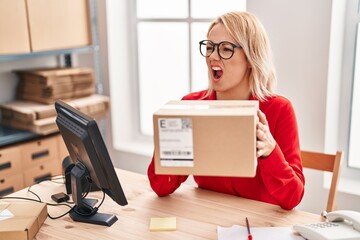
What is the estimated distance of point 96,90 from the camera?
3191mm

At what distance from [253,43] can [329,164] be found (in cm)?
65

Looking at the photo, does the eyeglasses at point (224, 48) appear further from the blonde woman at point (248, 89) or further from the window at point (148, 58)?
the window at point (148, 58)

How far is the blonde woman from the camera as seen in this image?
1.61 meters

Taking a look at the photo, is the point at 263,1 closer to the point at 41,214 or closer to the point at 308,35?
the point at 308,35

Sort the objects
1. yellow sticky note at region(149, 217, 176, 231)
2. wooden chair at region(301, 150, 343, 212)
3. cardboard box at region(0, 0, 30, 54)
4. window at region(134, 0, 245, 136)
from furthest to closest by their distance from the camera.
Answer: window at region(134, 0, 245, 136)
cardboard box at region(0, 0, 30, 54)
wooden chair at region(301, 150, 343, 212)
yellow sticky note at region(149, 217, 176, 231)

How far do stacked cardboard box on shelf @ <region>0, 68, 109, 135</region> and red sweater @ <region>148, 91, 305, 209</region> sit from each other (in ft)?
3.81

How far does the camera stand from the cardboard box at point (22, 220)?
1.36 meters

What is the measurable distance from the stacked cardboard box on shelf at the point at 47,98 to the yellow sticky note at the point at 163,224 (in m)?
1.33

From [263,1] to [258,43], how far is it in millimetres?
704

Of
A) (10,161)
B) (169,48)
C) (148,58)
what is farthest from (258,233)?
(148,58)

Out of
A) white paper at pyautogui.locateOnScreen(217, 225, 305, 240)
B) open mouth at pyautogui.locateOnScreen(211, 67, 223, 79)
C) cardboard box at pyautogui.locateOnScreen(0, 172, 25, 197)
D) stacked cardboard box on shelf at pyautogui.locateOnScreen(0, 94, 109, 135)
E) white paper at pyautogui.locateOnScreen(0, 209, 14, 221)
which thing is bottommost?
cardboard box at pyautogui.locateOnScreen(0, 172, 25, 197)

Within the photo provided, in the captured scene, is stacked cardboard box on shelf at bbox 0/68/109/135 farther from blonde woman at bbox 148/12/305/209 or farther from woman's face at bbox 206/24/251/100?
woman's face at bbox 206/24/251/100

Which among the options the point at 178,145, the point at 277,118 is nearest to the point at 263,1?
the point at 277,118

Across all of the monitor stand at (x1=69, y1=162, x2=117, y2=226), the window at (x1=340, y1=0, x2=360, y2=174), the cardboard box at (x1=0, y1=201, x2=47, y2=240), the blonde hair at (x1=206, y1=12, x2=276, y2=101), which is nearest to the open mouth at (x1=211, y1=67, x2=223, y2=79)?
the blonde hair at (x1=206, y1=12, x2=276, y2=101)
